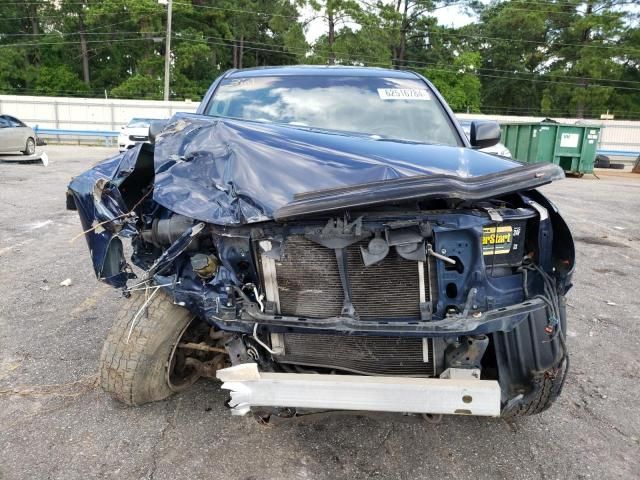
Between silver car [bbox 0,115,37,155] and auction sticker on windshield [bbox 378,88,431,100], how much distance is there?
15.8 meters

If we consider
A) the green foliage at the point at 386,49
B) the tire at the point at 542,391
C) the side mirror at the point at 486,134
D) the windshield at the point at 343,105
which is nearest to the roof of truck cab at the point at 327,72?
the windshield at the point at 343,105

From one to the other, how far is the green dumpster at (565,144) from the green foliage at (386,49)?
20.2 metres

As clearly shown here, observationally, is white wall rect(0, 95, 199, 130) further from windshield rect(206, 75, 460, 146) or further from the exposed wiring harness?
the exposed wiring harness

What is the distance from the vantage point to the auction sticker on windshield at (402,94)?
4.00 meters

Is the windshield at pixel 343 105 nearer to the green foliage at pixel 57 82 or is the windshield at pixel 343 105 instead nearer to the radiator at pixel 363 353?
the radiator at pixel 363 353

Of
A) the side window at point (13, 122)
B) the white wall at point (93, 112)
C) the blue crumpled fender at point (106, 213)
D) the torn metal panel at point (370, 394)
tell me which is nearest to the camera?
the torn metal panel at point (370, 394)

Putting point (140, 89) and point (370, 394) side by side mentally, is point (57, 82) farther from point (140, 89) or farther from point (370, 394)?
point (370, 394)

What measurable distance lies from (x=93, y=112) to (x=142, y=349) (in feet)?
99.8

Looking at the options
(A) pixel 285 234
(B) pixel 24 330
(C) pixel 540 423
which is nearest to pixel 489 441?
(C) pixel 540 423

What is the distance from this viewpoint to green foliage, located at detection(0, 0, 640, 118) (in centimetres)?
4275

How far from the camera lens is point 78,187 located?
314cm

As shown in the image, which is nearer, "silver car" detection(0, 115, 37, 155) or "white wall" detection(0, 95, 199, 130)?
"silver car" detection(0, 115, 37, 155)

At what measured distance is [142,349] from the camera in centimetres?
272

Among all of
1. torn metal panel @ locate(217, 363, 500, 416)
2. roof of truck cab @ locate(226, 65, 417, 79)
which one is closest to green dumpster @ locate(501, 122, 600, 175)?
roof of truck cab @ locate(226, 65, 417, 79)
